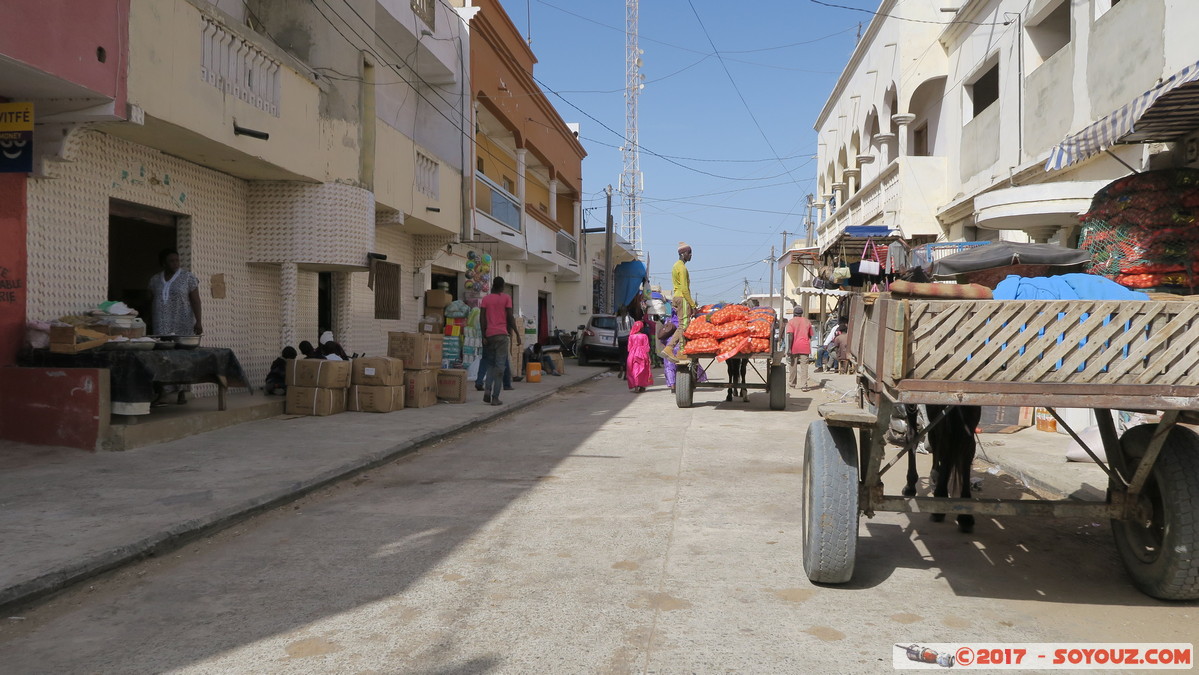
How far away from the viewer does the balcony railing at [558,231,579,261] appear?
92.8 feet

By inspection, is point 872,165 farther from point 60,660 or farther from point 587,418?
point 60,660

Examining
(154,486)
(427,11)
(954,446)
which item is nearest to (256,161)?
(154,486)

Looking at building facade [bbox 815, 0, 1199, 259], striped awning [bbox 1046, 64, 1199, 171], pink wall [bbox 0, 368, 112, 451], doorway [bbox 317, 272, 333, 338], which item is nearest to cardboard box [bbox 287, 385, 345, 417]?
pink wall [bbox 0, 368, 112, 451]

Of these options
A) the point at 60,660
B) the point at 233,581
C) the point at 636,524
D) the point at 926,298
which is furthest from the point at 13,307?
the point at 926,298

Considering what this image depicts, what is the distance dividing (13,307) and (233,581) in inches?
193

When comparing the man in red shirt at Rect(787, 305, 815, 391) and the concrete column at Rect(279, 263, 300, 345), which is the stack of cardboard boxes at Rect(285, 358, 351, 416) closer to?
the concrete column at Rect(279, 263, 300, 345)

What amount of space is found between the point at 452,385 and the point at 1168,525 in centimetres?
1008

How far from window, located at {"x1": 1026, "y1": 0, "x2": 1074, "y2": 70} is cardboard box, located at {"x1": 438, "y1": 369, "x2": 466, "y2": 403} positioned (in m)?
11.4

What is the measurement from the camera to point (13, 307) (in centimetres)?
711

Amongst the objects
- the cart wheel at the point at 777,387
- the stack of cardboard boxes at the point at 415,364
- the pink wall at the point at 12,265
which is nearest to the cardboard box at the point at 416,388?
the stack of cardboard boxes at the point at 415,364

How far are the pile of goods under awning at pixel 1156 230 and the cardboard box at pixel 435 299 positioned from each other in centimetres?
1282

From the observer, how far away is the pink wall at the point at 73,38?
5.91 m

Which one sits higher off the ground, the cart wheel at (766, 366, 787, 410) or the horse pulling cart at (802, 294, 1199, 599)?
the horse pulling cart at (802, 294, 1199, 599)

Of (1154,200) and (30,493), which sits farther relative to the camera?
(1154,200)
